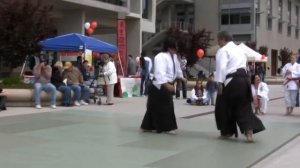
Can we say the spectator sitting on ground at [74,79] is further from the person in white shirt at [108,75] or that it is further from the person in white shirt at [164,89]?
the person in white shirt at [164,89]

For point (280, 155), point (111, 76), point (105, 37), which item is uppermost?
point (105, 37)

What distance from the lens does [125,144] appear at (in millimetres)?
9570

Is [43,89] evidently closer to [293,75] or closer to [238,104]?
[293,75]

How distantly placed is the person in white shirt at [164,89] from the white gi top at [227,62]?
112 cm

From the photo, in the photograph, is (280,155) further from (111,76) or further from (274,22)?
(274,22)

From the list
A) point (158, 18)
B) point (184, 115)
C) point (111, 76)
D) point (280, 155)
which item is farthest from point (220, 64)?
point (158, 18)

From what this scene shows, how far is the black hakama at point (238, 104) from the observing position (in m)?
9.91

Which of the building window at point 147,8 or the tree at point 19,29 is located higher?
the building window at point 147,8

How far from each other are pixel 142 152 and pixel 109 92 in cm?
925

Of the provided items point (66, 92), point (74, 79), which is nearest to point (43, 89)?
point (66, 92)

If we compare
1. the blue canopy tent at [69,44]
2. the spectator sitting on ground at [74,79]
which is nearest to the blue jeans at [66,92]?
the spectator sitting on ground at [74,79]

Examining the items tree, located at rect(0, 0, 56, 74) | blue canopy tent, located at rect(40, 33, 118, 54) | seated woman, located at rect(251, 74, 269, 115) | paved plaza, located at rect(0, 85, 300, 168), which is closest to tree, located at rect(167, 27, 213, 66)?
blue canopy tent, located at rect(40, 33, 118, 54)

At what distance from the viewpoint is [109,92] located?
18.0 m

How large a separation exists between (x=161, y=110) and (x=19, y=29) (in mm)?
8259
